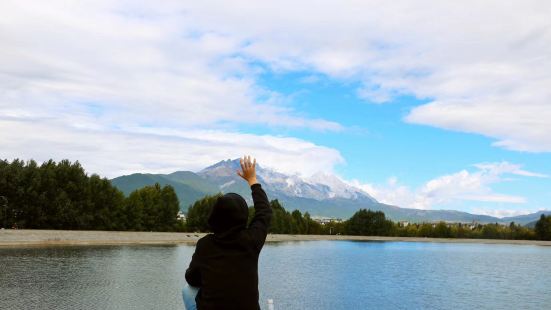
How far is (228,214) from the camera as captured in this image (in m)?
4.28

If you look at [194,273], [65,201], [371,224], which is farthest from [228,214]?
[371,224]

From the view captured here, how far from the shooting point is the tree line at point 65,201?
2662 inches

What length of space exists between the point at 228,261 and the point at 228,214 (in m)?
0.37

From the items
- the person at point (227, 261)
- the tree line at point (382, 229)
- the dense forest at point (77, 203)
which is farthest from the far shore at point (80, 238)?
the tree line at point (382, 229)

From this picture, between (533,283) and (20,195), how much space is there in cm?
5691

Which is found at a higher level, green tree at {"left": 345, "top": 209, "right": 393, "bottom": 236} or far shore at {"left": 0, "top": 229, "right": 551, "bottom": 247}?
green tree at {"left": 345, "top": 209, "right": 393, "bottom": 236}

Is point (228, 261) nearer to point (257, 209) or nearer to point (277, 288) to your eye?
point (257, 209)

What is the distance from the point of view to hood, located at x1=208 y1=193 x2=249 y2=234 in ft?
14.0

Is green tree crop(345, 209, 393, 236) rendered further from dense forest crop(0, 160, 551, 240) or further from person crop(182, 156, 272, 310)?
person crop(182, 156, 272, 310)

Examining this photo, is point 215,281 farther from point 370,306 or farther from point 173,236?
point 173,236

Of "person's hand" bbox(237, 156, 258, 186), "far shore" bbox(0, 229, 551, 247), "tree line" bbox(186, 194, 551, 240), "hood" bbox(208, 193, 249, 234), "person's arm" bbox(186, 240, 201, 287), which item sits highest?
"tree line" bbox(186, 194, 551, 240)

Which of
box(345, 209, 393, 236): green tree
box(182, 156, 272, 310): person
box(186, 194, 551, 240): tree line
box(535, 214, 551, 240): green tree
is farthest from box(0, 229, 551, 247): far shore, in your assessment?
box(535, 214, 551, 240): green tree

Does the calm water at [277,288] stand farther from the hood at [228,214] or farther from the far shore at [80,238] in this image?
the hood at [228,214]

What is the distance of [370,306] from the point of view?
84.3 ft
